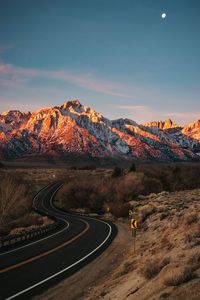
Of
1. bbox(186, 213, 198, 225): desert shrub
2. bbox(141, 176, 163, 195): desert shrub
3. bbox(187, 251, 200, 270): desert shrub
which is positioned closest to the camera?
bbox(187, 251, 200, 270): desert shrub

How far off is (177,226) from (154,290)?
1421 centimetres

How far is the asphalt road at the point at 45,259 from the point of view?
596 inches

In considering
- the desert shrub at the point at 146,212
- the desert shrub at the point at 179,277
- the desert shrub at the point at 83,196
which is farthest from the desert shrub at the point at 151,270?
the desert shrub at the point at 83,196

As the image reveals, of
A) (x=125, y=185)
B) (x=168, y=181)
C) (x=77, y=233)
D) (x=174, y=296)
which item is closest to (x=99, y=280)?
(x=174, y=296)

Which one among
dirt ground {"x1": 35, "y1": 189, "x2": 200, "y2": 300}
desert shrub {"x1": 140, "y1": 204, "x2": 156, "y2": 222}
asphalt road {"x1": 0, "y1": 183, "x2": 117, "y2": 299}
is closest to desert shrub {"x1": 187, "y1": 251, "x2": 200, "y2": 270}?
dirt ground {"x1": 35, "y1": 189, "x2": 200, "y2": 300}

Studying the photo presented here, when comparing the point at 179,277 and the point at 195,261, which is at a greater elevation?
the point at 179,277

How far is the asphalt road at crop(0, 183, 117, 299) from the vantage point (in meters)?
15.1

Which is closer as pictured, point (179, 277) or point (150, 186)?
point (179, 277)

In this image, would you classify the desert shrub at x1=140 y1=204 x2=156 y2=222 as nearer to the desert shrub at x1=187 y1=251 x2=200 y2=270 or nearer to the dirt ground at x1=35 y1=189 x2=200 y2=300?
the dirt ground at x1=35 y1=189 x2=200 y2=300

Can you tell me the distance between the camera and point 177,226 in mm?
24531

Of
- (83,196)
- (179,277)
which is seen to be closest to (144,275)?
(179,277)

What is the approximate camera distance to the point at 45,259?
2031cm

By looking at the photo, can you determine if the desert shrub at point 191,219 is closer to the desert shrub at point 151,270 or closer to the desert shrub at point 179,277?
the desert shrub at point 151,270

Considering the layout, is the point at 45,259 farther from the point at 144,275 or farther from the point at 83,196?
the point at 83,196
